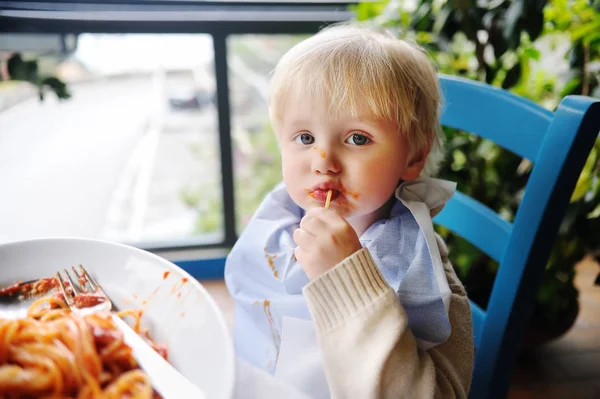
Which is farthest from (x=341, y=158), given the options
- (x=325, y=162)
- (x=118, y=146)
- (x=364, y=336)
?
(x=118, y=146)

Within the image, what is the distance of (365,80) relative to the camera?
0.78 meters

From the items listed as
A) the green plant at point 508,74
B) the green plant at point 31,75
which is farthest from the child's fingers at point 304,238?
the green plant at point 31,75

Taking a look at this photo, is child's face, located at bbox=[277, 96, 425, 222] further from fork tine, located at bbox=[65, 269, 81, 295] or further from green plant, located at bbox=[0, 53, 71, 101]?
green plant, located at bbox=[0, 53, 71, 101]

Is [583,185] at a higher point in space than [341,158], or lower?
lower

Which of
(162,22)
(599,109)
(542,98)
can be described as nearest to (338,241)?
(599,109)

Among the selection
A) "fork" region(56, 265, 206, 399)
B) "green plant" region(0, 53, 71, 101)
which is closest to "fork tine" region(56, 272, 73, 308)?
"fork" region(56, 265, 206, 399)

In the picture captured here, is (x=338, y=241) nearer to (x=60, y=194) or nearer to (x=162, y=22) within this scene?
(x=162, y=22)

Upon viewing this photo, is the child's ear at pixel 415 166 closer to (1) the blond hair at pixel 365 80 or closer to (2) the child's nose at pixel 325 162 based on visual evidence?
(1) the blond hair at pixel 365 80

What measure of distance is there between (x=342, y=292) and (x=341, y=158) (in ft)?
0.74

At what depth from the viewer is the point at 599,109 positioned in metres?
0.69

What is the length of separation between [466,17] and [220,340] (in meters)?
1.23

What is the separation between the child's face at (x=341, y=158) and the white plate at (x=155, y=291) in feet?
0.87

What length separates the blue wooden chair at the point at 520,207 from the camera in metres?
0.73

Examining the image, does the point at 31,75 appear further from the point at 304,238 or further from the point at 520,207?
the point at 520,207
